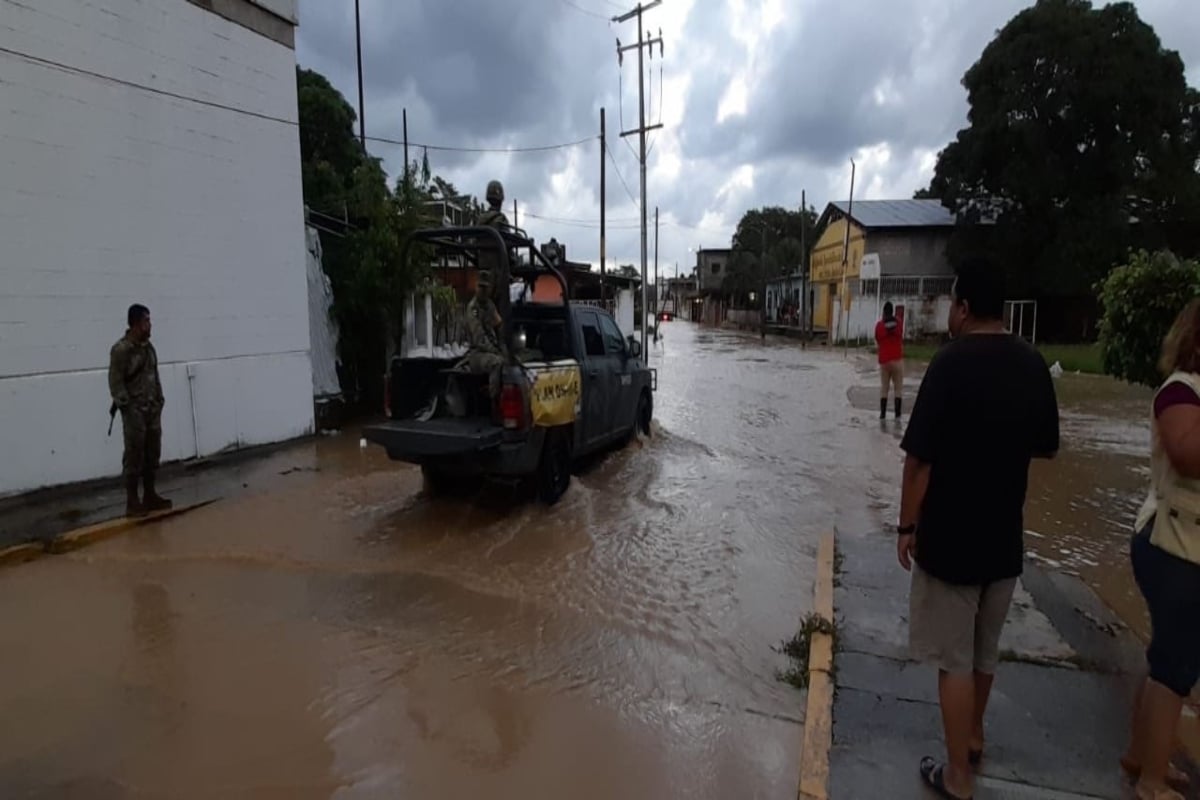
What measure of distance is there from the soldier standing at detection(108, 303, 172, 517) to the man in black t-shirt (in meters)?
6.21

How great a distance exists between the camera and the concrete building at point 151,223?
6.97 m

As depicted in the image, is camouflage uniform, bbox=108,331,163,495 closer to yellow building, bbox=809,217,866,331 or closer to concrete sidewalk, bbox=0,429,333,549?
concrete sidewalk, bbox=0,429,333,549

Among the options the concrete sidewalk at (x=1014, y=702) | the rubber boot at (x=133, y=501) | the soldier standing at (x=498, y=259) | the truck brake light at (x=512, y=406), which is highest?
the soldier standing at (x=498, y=259)

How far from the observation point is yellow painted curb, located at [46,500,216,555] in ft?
18.9

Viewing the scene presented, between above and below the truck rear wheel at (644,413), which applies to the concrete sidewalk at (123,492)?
below

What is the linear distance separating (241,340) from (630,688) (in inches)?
288

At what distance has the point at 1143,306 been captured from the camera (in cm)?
643

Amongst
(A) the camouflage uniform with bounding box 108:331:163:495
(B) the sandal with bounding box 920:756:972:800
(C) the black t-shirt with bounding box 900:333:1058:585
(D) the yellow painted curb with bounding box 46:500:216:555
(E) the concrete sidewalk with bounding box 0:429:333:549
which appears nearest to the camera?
(C) the black t-shirt with bounding box 900:333:1058:585

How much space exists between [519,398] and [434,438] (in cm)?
74

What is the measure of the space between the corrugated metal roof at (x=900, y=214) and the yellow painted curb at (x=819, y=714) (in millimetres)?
30682

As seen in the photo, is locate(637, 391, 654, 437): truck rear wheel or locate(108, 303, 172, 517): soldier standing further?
locate(637, 391, 654, 437): truck rear wheel

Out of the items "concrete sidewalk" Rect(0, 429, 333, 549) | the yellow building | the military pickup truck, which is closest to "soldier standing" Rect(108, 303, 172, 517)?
"concrete sidewalk" Rect(0, 429, 333, 549)

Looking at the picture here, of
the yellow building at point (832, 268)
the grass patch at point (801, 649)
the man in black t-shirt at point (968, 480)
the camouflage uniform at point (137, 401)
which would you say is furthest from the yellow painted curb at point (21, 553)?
the yellow building at point (832, 268)

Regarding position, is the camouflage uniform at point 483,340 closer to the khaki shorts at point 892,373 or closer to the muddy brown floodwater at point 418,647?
the muddy brown floodwater at point 418,647
